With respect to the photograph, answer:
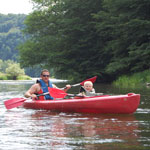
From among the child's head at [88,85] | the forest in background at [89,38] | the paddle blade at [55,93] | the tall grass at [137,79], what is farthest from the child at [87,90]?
the tall grass at [137,79]

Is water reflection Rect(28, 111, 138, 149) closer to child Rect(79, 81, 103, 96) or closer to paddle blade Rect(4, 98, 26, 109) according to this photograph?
child Rect(79, 81, 103, 96)

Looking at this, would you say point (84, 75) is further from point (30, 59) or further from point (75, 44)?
point (30, 59)

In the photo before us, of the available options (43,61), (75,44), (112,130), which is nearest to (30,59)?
(43,61)

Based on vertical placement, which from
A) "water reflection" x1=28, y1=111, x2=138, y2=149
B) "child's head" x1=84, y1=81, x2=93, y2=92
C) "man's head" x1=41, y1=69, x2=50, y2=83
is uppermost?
"man's head" x1=41, y1=69, x2=50, y2=83

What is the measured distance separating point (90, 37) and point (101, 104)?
17.9 meters

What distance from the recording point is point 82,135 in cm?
506

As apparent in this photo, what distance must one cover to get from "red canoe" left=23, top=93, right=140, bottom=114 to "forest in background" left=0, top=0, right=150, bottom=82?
10.3 meters

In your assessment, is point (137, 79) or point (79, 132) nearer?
point (79, 132)

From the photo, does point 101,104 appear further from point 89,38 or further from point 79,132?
point 89,38

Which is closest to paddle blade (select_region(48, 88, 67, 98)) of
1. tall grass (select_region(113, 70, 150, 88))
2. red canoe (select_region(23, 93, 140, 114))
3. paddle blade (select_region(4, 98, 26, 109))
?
red canoe (select_region(23, 93, 140, 114))

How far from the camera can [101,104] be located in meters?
7.38

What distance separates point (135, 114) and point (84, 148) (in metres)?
3.29

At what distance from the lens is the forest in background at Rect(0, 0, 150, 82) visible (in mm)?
19062

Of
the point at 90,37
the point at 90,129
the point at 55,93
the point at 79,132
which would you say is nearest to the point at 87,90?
the point at 55,93
